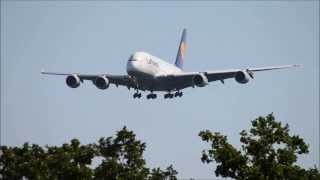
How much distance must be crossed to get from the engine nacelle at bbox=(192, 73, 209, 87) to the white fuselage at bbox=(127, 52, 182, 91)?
3.70 metres

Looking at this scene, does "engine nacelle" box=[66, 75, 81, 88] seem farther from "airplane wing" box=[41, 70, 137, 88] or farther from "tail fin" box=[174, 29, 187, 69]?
"tail fin" box=[174, 29, 187, 69]

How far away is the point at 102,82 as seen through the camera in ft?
291

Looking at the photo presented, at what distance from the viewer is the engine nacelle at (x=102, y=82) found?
88.6m

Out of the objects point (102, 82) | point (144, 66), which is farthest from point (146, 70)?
point (102, 82)

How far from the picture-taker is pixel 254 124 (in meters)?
53.5

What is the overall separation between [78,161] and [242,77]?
89.4 ft

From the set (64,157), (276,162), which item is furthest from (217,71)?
(276,162)

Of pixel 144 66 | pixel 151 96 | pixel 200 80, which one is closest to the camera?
pixel 144 66

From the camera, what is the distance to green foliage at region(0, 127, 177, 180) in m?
57.2

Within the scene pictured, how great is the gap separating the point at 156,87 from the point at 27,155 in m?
27.3

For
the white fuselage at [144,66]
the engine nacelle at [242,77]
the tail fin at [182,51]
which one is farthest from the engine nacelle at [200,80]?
the tail fin at [182,51]

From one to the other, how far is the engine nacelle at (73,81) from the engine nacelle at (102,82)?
2.27m

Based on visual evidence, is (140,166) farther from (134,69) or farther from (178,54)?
(178,54)

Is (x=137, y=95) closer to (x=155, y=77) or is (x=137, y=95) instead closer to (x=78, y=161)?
(x=155, y=77)
